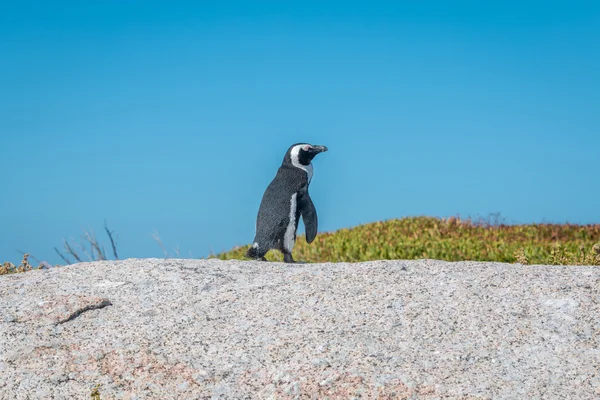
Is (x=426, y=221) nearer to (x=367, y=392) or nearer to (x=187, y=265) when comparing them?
(x=187, y=265)

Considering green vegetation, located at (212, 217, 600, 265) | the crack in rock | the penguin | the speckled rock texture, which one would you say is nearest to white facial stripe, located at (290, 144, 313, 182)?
the penguin

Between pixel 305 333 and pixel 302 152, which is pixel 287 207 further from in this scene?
pixel 305 333

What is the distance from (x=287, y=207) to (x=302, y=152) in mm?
700

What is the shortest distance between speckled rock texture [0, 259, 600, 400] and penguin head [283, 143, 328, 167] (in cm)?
168

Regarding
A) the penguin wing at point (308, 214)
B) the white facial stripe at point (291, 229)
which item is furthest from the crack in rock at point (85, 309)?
the penguin wing at point (308, 214)

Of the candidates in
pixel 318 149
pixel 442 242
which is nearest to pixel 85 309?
pixel 318 149

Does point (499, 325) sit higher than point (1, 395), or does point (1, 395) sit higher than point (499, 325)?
point (499, 325)

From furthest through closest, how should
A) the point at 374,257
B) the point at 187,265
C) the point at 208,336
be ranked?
the point at 374,257, the point at 187,265, the point at 208,336

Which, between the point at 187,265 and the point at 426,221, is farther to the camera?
the point at 426,221

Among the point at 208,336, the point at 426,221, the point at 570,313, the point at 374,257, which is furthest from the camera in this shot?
the point at 426,221

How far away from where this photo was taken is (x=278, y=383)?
4.18m

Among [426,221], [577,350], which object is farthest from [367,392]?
[426,221]

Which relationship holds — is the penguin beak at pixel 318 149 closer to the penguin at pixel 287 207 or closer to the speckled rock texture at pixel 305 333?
the penguin at pixel 287 207

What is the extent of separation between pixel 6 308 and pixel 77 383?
1394mm
